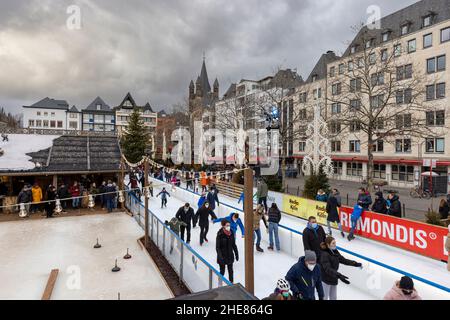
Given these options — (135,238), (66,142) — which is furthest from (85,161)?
(135,238)

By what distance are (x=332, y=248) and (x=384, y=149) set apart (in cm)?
3301

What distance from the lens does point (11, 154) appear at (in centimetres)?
1886

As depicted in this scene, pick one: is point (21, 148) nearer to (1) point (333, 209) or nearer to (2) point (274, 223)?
(2) point (274, 223)

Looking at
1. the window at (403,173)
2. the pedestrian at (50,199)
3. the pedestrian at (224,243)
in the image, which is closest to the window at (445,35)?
the window at (403,173)

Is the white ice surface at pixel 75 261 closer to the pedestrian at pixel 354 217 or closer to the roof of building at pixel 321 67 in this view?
the pedestrian at pixel 354 217

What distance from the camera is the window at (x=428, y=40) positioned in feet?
96.9

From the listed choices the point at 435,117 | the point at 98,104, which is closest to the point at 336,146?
the point at 435,117

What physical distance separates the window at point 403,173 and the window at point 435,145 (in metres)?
2.65

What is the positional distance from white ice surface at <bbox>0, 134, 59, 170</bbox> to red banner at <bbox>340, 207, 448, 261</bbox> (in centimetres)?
1931

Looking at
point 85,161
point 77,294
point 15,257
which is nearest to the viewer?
point 77,294

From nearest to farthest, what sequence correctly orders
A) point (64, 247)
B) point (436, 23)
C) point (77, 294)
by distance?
point (77, 294) < point (64, 247) < point (436, 23)

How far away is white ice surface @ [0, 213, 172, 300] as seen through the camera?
8039 millimetres

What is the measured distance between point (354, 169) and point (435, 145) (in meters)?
10.7

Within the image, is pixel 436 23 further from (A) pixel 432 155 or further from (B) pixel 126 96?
(B) pixel 126 96
